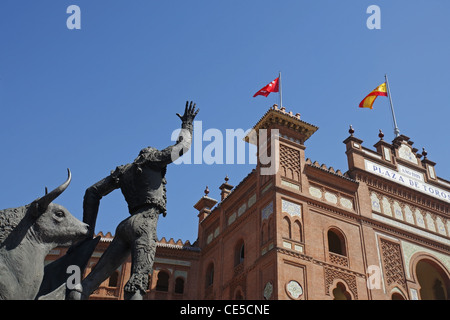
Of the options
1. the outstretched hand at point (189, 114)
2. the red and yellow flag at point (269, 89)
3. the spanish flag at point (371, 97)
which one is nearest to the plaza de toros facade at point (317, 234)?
the red and yellow flag at point (269, 89)

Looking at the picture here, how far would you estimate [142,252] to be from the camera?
447cm

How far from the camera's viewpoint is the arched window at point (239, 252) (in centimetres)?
2314

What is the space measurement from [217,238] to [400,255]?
8.32 meters

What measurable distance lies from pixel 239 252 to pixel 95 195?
747 inches

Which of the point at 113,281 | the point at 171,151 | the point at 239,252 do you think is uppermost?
the point at 239,252

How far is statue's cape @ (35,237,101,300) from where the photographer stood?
4160 millimetres

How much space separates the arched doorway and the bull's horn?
22.5m

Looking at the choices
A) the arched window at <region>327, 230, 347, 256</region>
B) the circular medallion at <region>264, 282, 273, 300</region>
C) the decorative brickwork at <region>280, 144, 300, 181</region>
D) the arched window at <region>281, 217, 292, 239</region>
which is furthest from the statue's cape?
the arched window at <region>327, 230, 347, 256</region>

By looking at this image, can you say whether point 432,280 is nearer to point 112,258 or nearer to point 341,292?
point 341,292

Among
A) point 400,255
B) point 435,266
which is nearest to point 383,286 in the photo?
point 400,255

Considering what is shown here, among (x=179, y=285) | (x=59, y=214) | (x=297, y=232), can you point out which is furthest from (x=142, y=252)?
(x=179, y=285)

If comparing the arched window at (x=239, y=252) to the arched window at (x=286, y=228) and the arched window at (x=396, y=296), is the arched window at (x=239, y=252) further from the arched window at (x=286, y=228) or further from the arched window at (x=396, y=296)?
the arched window at (x=396, y=296)

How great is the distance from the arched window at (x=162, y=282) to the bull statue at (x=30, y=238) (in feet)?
74.1

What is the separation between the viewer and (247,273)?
21406 mm
